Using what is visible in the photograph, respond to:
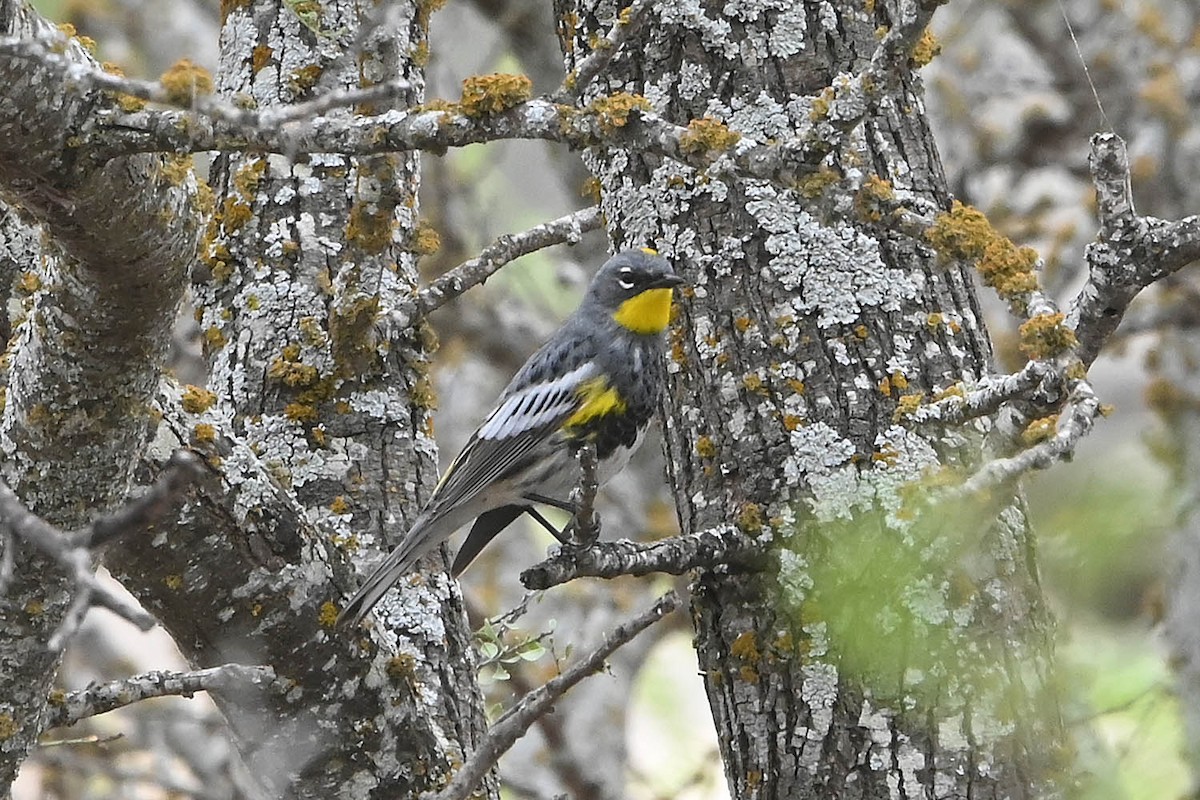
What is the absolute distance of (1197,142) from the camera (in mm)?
7727

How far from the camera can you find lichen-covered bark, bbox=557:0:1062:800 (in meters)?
3.39

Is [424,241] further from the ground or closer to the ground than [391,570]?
further from the ground

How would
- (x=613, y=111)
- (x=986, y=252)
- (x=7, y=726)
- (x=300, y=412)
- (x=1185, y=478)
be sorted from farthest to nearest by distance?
(x=300, y=412) < (x=1185, y=478) < (x=7, y=726) < (x=986, y=252) < (x=613, y=111)

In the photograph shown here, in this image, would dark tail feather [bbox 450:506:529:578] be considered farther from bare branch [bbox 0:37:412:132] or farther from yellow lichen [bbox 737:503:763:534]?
bare branch [bbox 0:37:412:132]

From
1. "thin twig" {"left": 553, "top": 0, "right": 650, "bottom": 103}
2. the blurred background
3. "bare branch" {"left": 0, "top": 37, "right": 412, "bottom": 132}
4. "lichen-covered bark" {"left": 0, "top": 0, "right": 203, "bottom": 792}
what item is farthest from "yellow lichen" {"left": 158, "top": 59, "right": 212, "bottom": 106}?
the blurred background

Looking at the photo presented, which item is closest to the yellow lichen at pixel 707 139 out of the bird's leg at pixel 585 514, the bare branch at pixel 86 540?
the bird's leg at pixel 585 514

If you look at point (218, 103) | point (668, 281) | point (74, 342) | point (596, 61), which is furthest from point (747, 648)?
point (218, 103)

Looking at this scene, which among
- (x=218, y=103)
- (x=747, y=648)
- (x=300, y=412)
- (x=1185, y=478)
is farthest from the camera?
(x=300, y=412)

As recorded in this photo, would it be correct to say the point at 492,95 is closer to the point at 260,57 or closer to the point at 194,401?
the point at 194,401

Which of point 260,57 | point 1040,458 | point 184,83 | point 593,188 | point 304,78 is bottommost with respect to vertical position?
point 1040,458

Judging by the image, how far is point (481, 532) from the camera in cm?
483

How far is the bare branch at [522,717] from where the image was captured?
2.89 m

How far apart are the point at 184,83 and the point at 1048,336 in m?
1.52

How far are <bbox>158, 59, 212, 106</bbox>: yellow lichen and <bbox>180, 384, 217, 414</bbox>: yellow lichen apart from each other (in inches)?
45.9
